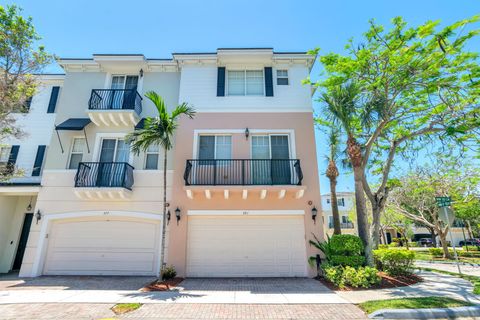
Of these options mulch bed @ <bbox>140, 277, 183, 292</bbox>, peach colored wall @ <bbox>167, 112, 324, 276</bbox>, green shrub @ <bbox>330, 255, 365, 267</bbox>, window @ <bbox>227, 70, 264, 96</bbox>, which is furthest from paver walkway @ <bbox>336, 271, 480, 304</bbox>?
window @ <bbox>227, 70, 264, 96</bbox>

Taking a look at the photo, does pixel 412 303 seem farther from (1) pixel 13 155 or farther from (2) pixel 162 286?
(1) pixel 13 155

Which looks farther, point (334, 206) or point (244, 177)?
point (334, 206)

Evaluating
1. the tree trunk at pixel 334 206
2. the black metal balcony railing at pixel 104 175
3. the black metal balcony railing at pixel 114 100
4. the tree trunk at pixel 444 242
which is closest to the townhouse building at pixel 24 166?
the black metal balcony railing at pixel 104 175

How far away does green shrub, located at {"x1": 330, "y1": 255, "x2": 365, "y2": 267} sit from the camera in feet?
28.0

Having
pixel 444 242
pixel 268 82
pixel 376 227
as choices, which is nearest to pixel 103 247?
pixel 268 82

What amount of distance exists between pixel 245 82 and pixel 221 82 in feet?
4.22

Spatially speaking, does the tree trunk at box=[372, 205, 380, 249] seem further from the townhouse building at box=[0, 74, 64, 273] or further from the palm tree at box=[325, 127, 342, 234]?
the townhouse building at box=[0, 74, 64, 273]

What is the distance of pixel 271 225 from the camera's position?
10.2 metres

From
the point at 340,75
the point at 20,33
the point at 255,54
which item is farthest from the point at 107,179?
the point at 340,75

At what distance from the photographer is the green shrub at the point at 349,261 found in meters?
8.54

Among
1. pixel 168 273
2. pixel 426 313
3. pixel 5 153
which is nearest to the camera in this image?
pixel 426 313

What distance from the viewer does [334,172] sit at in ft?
42.5

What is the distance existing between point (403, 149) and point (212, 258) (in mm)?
10703

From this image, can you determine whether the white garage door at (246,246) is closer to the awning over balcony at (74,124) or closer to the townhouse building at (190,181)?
the townhouse building at (190,181)
